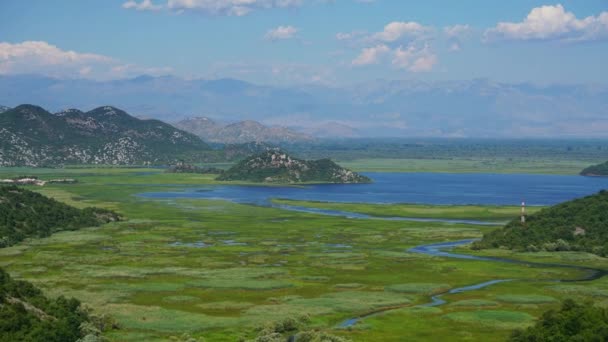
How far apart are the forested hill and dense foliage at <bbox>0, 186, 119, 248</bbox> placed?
218ft

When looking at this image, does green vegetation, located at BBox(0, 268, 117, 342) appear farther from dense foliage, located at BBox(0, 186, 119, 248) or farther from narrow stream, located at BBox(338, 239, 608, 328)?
dense foliage, located at BBox(0, 186, 119, 248)

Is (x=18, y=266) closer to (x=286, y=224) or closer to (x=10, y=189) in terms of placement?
(x=10, y=189)

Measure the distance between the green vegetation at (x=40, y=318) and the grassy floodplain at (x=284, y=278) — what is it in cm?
331

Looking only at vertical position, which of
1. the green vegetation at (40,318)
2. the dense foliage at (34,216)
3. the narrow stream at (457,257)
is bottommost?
the narrow stream at (457,257)

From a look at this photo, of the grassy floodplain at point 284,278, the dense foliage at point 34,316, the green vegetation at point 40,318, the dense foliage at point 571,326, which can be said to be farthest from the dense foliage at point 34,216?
the dense foliage at point 571,326

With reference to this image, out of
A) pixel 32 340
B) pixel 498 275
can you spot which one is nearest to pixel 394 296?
pixel 498 275

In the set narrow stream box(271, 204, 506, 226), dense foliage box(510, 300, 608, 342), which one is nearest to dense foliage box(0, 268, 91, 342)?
dense foliage box(510, 300, 608, 342)

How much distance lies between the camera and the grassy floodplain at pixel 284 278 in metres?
78.2

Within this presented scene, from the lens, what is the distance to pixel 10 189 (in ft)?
498

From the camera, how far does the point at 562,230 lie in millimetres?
129625

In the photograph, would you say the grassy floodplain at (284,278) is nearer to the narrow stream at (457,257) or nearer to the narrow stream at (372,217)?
the narrow stream at (457,257)

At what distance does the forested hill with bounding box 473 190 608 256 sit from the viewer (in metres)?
125

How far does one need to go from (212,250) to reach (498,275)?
40.4 metres

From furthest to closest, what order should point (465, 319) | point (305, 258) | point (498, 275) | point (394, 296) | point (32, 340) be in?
point (305, 258), point (498, 275), point (394, 296), point (465, 319), point (32, 340)
